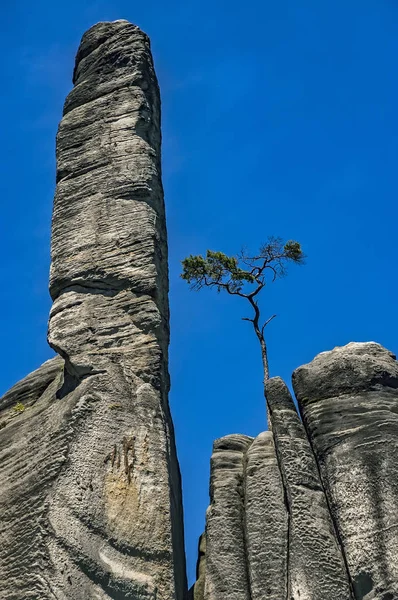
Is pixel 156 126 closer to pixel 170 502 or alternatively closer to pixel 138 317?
pixel 138 317

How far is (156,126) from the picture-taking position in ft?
54.8

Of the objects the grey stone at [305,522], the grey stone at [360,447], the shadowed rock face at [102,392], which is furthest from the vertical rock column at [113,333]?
the grey stone at [360,447]

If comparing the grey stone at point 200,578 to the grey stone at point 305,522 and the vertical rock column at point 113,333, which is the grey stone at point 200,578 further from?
the grey stone at point 305,522

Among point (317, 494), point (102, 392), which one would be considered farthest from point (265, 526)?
point (102, 392)

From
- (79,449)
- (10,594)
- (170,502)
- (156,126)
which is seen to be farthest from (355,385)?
(156,126)

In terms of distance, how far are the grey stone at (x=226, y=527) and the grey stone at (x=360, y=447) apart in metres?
1.17

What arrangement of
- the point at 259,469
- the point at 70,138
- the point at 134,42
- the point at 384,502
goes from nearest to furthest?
1. the point at 384,502
2. the point at 259,469
3. the point at 70,138
4. the point at 134,42

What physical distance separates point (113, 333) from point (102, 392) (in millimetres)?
1219

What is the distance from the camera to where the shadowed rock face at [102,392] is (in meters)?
10.7

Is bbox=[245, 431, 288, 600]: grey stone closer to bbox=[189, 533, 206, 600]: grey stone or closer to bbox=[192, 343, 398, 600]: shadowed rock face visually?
bbox=[192, 343, 398, 600]: shadowed rock face

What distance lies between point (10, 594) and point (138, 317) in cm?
445

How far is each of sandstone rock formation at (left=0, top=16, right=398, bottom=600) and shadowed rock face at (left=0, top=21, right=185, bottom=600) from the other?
2cm

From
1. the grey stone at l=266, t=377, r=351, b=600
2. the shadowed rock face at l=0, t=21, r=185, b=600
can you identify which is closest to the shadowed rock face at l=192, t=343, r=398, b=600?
the grey stone at l=266, t=377, r=351, b=600

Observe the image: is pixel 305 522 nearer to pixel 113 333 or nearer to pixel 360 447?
pixel 360 447
